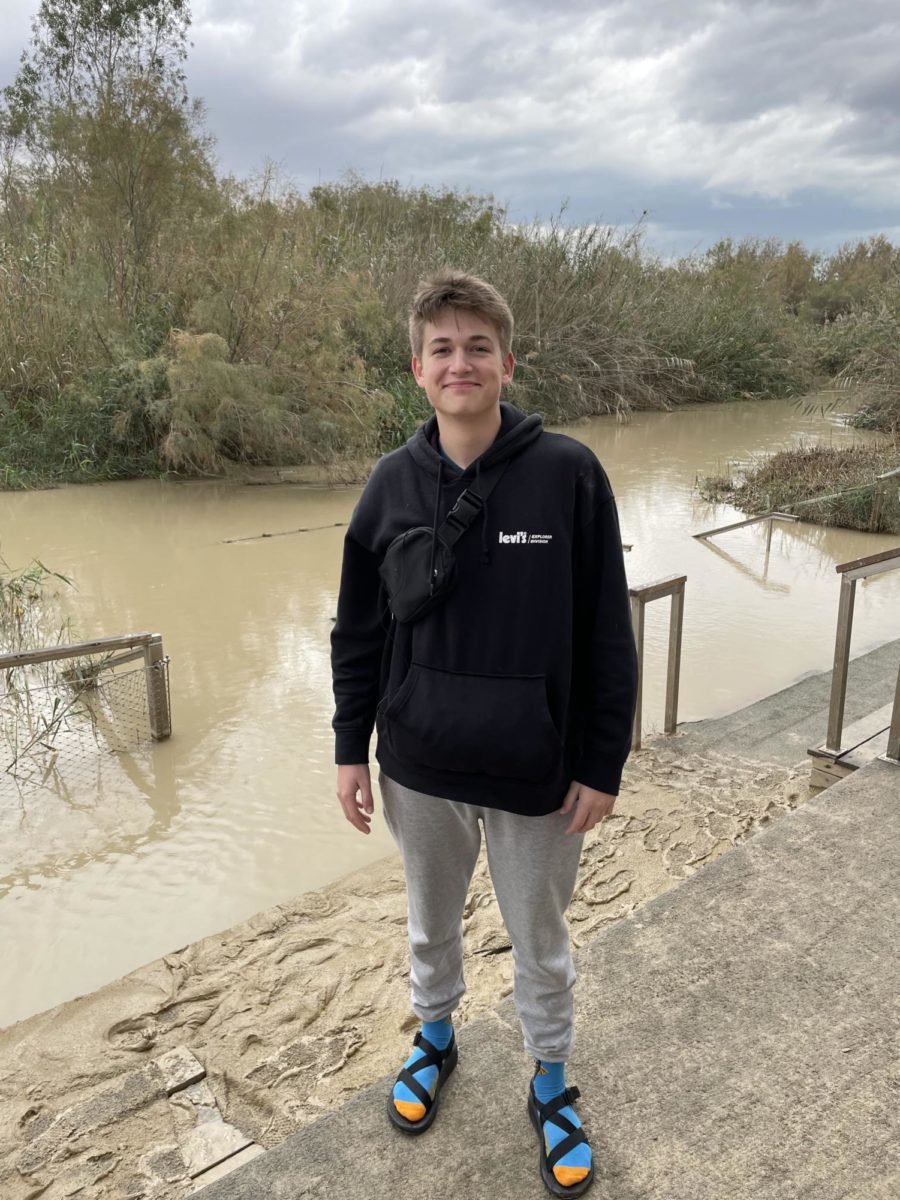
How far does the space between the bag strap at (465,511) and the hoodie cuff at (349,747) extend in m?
0.49

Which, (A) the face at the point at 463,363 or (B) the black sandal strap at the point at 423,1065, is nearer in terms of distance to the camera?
(A) the face at the point at 463,363

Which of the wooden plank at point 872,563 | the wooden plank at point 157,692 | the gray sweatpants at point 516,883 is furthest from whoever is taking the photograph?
the wooden plank at point 157,692

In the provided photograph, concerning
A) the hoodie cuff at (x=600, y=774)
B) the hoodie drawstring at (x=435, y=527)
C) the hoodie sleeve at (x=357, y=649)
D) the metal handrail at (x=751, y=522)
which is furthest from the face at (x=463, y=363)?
the metal handrail at (x=751, y=522)

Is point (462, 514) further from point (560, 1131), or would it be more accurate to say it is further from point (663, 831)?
point (663, 831)

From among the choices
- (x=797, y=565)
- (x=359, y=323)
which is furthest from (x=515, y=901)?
(x=359, y=323)

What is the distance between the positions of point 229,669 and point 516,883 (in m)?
4.44

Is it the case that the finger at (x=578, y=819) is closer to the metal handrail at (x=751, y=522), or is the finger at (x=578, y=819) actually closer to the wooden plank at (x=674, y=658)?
the wooden plank at (x=674, y=658)

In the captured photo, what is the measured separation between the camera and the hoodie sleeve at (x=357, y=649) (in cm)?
171

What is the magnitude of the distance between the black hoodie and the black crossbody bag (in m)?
0.02

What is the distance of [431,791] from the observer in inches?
62.9

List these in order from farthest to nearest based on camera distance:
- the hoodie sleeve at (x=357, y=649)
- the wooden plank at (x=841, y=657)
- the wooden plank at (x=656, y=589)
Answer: the wooden plank at (x=656, y=589), the wooden plank at (x=841, y=657), the hoodie sleeve at (x=357, y=649)

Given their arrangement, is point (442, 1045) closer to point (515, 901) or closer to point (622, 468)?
point (515, 901)

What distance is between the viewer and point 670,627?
454cm

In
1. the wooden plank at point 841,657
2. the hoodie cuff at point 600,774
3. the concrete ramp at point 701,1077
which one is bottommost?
the concrete ramp at point 701,1077
